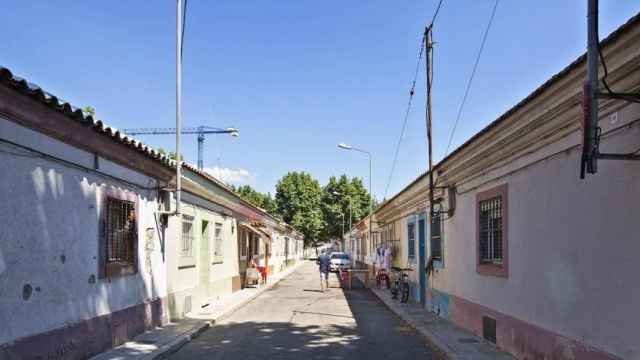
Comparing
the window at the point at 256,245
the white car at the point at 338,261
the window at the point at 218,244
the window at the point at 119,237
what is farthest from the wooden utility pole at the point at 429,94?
the white car at the point at 338,261

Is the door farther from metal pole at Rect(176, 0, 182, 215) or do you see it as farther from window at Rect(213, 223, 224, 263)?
metal pole at Rect(176, 0, 182, 215)

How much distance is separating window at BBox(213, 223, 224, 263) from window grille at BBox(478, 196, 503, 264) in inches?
387

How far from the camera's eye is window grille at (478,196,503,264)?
10.3 metres

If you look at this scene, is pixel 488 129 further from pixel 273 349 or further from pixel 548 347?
pixel 273 349

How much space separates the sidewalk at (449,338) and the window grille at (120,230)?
5.77m

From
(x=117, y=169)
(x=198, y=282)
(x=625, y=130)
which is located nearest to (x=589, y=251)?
(x=625, y=130)

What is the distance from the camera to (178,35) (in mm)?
12508

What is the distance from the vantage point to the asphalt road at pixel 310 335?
1000 centimetres

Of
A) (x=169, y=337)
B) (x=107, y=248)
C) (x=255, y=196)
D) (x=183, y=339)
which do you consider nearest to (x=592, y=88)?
(x=107, y=248)

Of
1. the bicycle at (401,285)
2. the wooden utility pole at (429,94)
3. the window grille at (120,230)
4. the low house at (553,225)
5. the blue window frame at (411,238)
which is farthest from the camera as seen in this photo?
the blue window frame at (411,238)

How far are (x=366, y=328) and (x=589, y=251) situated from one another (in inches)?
288

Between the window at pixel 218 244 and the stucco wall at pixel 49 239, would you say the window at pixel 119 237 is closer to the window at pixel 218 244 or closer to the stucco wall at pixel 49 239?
the stucco wall at pixel 49 239

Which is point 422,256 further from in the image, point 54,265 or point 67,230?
point 54,265

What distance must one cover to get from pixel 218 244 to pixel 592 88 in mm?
15840
